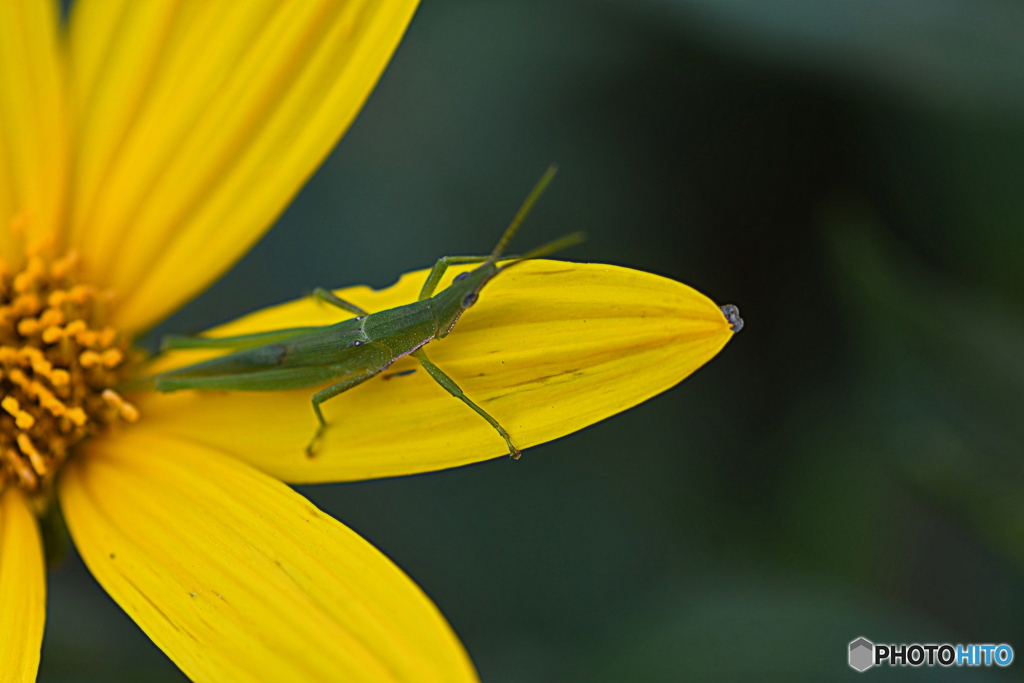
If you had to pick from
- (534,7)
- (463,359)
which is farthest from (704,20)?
(463,359)

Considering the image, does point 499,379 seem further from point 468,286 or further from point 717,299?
point 717,299

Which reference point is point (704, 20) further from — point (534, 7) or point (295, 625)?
point (295, 625)

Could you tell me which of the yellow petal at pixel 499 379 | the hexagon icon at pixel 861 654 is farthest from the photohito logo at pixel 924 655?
the yellow petal at pixel 499 379

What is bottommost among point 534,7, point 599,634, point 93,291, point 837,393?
point 599,634

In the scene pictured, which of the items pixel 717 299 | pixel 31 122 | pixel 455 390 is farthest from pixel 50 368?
pixel 717 299

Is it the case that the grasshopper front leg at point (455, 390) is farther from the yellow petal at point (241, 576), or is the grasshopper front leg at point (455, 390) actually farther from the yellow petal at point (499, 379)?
the yellow petal at point (241, 576)
